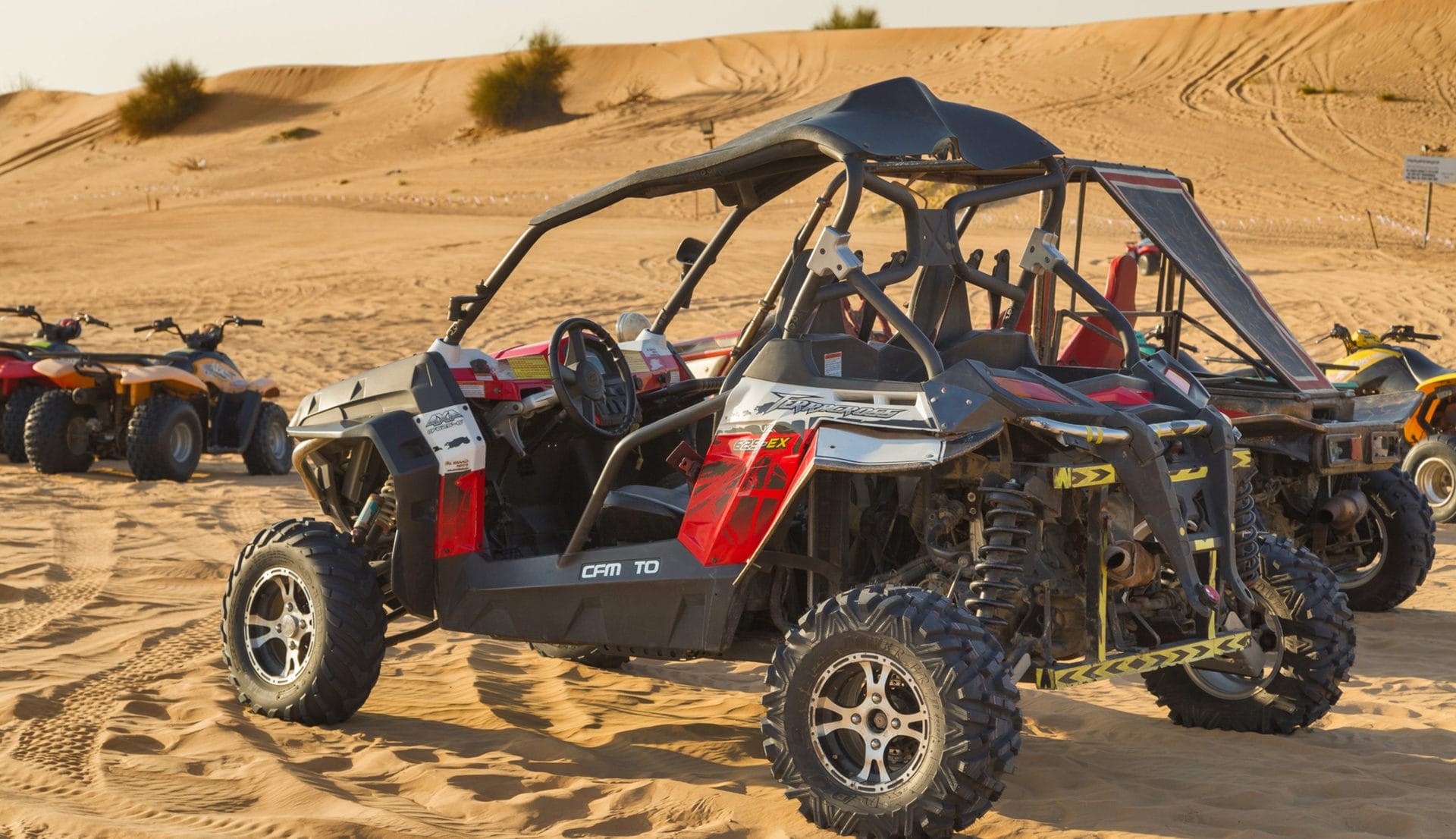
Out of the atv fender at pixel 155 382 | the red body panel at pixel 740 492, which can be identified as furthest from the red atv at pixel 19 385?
the red body panel at pixel 740 492

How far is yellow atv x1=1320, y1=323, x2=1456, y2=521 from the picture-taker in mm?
10461

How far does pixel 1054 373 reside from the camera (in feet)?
18.6

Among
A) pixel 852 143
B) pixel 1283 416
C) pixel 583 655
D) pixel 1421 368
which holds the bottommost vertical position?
pixel 583 655

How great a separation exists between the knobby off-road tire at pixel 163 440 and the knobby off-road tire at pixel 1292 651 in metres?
9.27

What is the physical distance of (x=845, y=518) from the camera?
5.00 metres

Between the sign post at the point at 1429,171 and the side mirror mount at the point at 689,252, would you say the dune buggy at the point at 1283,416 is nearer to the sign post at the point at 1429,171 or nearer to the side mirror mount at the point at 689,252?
the side mirror mount at the point at 689,252

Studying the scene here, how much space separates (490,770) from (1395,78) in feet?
140

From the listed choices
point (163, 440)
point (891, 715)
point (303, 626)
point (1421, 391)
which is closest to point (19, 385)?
point (163, 440)

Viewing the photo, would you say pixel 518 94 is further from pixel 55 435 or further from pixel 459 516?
pixel 459 516

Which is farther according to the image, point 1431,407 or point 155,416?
point 155,416

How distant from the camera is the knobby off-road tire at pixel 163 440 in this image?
12.6 meters

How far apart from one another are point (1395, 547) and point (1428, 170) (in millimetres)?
19847

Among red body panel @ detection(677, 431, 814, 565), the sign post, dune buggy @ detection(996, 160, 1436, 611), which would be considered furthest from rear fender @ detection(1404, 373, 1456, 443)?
the sign post

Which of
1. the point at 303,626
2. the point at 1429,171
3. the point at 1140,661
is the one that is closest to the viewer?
the point at 1140,661
